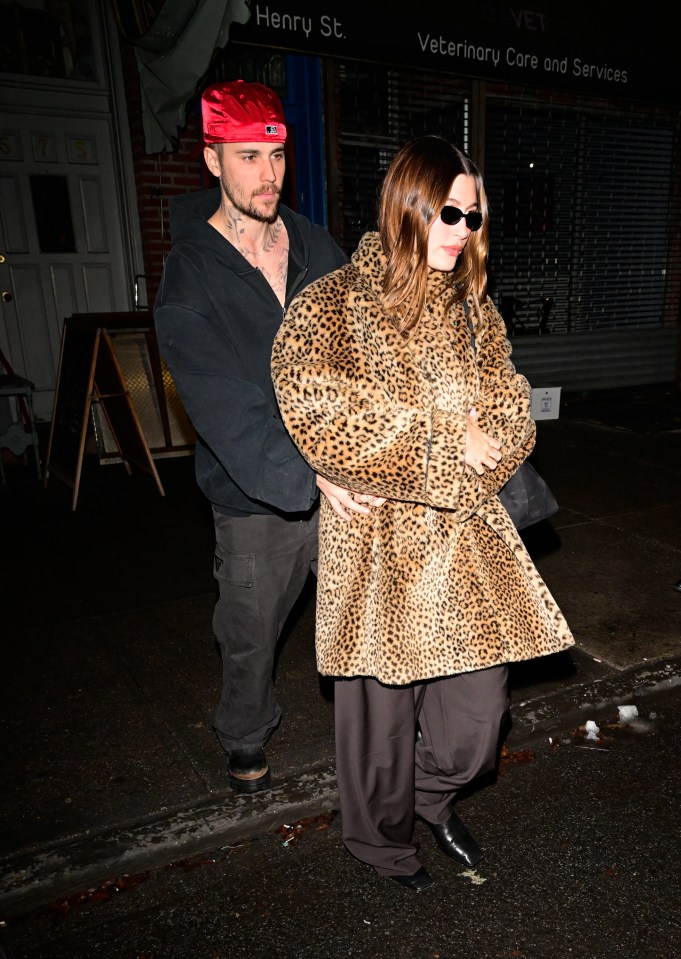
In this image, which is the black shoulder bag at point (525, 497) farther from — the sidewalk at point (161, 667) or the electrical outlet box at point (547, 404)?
the electrical outlet box at point (547, 404)

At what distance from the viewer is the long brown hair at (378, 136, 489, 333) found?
2.15 metres

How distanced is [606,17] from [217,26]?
182 inches

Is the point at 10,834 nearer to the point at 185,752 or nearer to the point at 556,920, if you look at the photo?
the point at 185,752

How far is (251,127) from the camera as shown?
261cm

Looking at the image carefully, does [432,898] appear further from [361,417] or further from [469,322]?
[469,322]

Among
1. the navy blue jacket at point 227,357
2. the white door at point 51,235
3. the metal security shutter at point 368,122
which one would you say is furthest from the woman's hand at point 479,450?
the metal security shutter at point 368,122

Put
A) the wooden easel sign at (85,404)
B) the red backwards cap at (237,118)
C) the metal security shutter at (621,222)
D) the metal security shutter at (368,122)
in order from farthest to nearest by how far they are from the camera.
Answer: the metal security shutter at (621,222)
the metal security shutter at (368,122)
the wooden easel sign at (85,404)
the red backwards cap at (237,118)

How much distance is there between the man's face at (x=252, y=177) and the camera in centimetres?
264

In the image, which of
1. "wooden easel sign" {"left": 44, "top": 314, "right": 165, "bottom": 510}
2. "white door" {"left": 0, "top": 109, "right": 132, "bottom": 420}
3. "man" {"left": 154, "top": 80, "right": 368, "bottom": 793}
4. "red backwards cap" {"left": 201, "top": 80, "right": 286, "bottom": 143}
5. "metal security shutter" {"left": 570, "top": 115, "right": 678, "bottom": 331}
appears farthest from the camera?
"metal security shutter" {"left": 570, "top": 115, "right": 678, "bottom": 331}

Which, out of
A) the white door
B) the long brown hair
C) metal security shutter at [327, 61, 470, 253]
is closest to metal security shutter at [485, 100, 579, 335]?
metal security shutter at [327, 61, 470, 253]

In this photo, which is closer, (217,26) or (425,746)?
(425,746)

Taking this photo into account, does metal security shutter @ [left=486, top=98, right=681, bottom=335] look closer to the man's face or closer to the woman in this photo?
the man's face

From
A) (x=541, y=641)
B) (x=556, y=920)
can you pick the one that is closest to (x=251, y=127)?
(x=541, y=641)

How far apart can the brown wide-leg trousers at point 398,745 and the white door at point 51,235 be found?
6.88m
